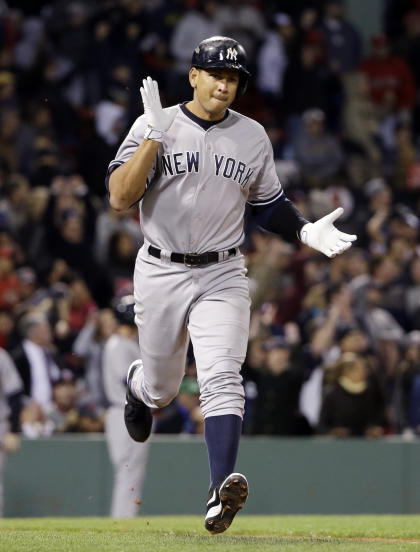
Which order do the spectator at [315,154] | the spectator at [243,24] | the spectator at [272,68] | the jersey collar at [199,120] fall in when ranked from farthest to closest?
the spectator at [272,68]
the spectator at [243,24]
the spectator at [315,154]
the jersey collar at [199,120]

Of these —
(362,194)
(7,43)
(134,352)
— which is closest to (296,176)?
(362,194)

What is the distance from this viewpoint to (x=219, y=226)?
557cm

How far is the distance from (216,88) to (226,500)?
1.85 m

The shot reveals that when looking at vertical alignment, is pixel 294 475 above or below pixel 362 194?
below

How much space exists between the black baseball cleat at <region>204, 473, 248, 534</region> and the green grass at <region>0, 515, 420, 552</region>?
9 centimetres

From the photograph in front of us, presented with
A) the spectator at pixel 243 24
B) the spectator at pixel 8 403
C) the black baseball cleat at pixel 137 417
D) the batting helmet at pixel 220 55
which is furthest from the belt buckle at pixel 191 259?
the spectator at pixel 243 24

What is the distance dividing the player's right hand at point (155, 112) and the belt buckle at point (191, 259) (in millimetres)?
607

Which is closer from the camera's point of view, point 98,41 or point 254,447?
point 254,447

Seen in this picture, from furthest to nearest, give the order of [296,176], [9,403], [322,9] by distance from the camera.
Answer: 1. [322,9]
2. [296,176]
3. [9,403]

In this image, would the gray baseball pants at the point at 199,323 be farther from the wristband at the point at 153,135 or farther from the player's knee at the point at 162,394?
the wristband at the point at 153,135

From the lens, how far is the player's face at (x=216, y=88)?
552 cm

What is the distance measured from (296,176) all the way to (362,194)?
0.84m

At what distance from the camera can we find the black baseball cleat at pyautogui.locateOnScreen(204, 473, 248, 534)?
505cm

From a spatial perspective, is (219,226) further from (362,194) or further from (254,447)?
(362,194)
